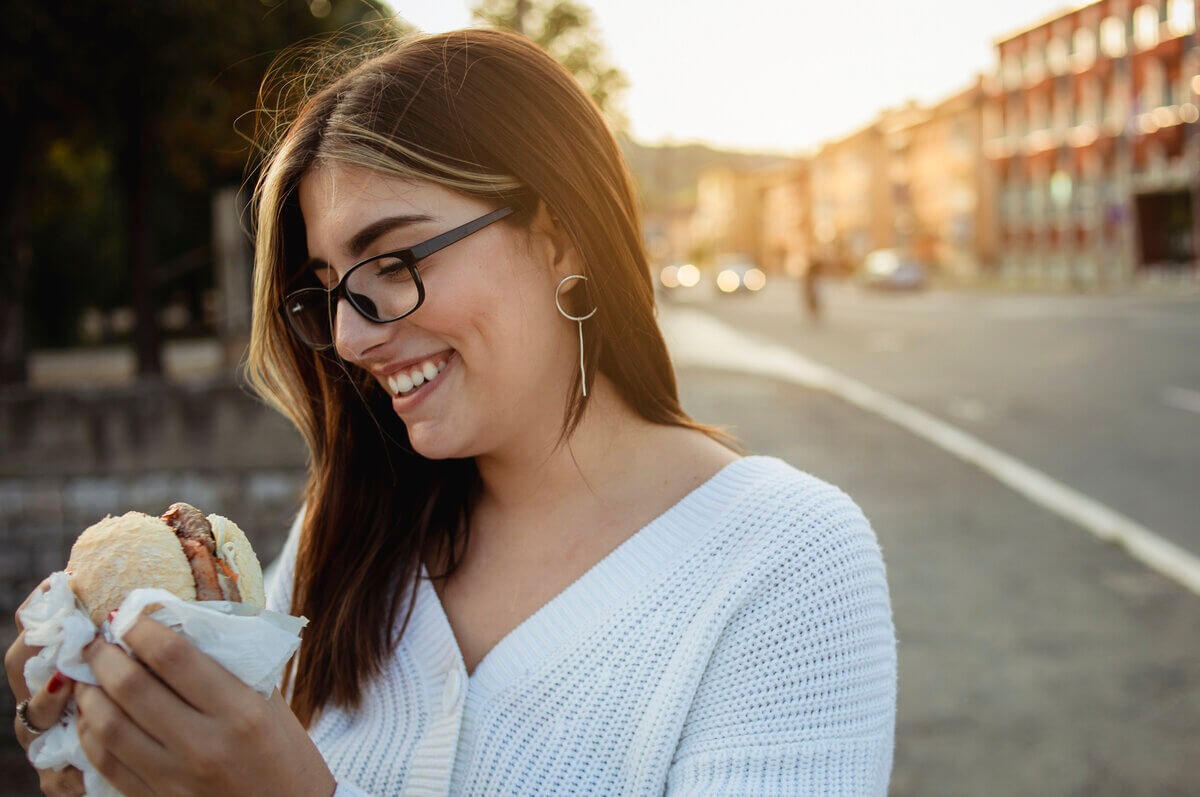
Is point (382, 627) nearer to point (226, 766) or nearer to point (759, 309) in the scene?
point (226, 766)

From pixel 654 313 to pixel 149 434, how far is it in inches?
295

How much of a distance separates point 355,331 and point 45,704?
732 mm

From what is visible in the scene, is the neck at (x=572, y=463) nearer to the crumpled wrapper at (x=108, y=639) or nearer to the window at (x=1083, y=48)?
the crumpled wrapper at (x=108, y=639)

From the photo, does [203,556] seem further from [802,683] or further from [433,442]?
[802,683]

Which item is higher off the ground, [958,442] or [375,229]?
[375,229]

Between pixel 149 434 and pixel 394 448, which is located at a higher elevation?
pixel 394 448

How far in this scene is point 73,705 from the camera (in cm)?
136

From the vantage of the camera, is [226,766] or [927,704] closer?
[226,766]

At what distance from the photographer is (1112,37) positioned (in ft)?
143

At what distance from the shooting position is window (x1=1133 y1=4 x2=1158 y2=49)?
40875 millimetres

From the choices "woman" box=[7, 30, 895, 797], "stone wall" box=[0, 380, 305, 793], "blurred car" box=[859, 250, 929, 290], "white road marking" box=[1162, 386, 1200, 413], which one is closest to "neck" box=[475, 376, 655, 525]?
"woman" box=[7, 30, 895, 797]

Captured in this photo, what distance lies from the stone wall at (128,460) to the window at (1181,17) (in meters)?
39.9

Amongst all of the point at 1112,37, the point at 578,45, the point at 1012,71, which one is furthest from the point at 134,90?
the point at 1012,71

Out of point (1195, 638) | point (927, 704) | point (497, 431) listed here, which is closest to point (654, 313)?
point (497, 431)
